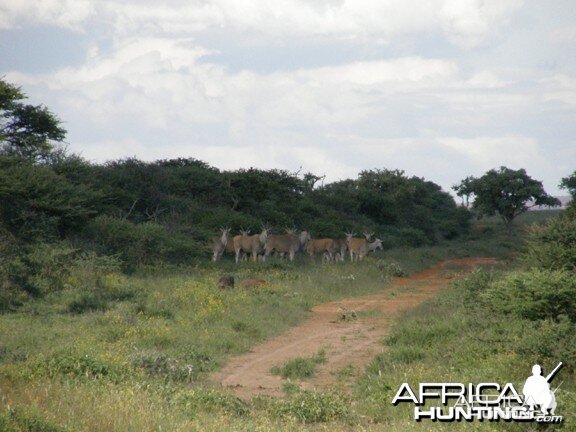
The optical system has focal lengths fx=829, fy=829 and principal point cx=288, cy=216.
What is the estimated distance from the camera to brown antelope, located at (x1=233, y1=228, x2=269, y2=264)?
28.2m

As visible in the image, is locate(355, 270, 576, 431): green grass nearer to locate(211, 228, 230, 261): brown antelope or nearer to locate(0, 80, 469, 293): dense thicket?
locate(0, 80, 469, 293): dense thicket

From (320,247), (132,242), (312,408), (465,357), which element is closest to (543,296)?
(465,357)

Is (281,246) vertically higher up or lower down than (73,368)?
higher up

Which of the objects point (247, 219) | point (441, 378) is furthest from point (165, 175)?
point (441, 378)

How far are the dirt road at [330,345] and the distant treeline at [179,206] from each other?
7236 millimetres

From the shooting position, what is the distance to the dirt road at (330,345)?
10.6 m

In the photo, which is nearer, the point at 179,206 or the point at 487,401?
the point at 487,401

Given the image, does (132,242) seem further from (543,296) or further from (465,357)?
(465,357)

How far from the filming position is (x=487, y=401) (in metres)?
7.59

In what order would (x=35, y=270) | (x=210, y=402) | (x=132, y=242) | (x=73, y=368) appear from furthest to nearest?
(x=132, y=242) < (x=35, y=270) < (x=73, y=368) < (x=210, y=402)

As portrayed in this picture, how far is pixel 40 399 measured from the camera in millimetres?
7363

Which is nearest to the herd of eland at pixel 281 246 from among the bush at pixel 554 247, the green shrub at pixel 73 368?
the bush at pixel 554 247

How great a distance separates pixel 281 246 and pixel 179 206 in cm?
439

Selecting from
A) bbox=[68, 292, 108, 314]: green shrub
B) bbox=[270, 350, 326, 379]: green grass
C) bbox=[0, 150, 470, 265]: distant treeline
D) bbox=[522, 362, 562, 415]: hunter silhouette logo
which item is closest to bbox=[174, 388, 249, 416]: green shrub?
bbox=[270, 350, 326, 379]: green grass
